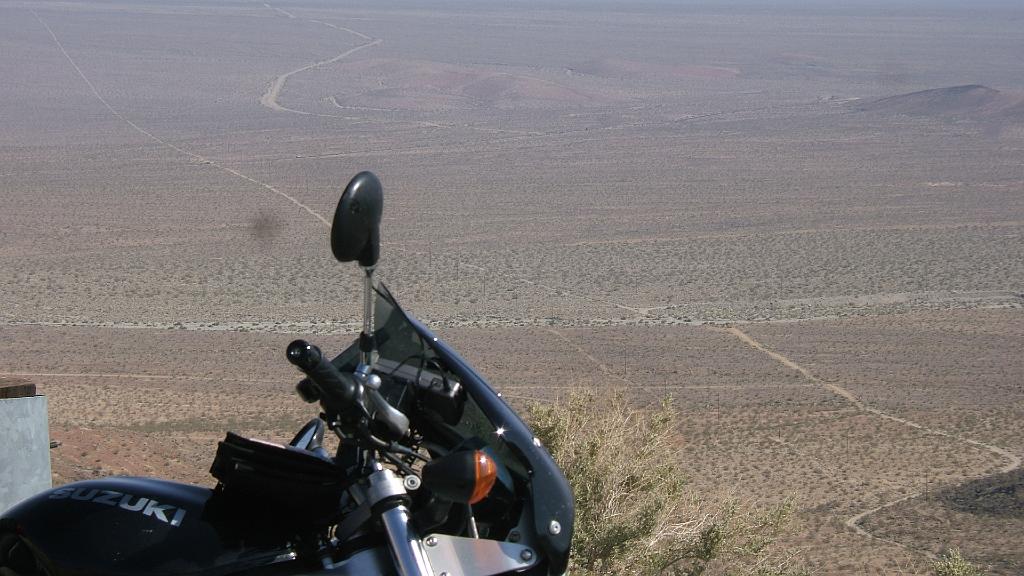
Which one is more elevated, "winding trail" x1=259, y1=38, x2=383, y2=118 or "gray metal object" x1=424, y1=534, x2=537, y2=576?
"gray metal object" x1=424, y1=534, x2=537, y2=576

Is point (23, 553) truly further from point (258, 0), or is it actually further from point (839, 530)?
point (258, 0)

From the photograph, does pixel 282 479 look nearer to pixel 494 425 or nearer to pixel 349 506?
pixel 349 506

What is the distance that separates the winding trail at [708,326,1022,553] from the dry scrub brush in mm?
3391

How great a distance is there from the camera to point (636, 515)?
8164mm

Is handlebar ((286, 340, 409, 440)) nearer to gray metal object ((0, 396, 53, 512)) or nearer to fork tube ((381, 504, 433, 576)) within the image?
fork tube ((381, 504, 433, 576))

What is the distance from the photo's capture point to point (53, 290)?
88.9ft

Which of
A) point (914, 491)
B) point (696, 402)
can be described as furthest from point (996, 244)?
point (914, 491)

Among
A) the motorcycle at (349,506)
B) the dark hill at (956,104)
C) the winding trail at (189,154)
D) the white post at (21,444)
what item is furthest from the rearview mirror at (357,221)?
the dark hill at (956,104)

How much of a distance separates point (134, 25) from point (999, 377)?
9080 cm

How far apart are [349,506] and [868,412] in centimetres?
1643

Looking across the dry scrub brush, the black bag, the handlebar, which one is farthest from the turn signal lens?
the dry scrub brush

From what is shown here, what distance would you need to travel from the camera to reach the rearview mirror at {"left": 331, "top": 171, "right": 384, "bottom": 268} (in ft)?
11.1

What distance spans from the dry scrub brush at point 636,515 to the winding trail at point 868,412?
3.39 metres

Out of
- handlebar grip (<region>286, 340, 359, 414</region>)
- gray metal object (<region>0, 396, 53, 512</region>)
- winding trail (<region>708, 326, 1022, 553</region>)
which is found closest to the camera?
handlebar grip (<region>286, 340, 359, 414</region>)
